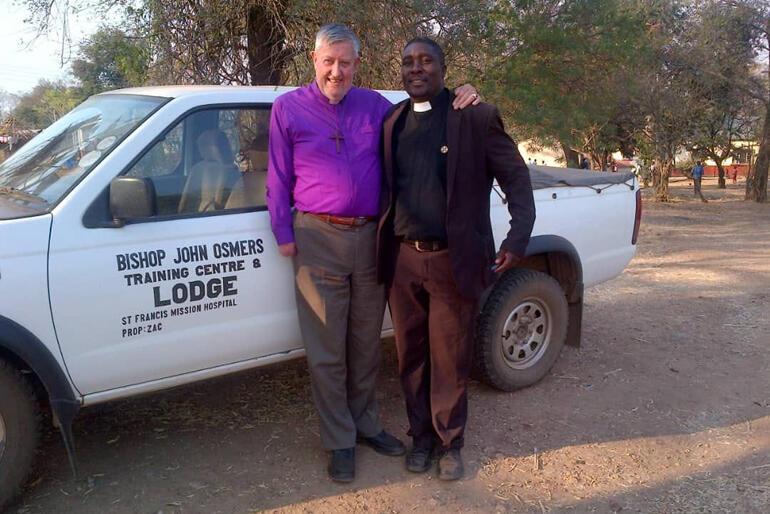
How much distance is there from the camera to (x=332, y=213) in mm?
3240

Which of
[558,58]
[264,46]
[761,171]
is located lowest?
[761,171]

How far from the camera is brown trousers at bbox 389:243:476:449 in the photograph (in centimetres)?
331

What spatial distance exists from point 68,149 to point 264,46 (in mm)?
5484

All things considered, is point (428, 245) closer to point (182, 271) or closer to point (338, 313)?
point (338, 313)

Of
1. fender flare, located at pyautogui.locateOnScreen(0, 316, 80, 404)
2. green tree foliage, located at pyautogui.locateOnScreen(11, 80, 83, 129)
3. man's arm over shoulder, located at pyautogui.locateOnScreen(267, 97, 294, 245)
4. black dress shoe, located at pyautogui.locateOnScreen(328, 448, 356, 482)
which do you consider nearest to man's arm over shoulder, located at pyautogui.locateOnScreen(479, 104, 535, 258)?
man's arm over shoulder, located at pyautogui.locateOnScreen(267, 97, 294, 245)

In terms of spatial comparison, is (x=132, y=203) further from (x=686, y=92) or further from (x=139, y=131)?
(x=686, y=92)

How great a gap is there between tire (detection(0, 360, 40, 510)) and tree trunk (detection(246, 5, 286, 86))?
19.5 ft

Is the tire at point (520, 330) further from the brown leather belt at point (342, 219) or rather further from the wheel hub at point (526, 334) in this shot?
the brown leather belt at point (342, 219)

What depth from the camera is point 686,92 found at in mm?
19094

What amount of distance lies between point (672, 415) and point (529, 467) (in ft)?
3.84

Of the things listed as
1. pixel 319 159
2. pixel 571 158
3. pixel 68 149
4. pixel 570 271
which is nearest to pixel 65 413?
pixel 68 149

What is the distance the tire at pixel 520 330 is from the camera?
4246 mm

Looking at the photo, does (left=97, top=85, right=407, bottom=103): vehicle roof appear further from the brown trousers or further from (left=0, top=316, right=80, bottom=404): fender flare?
(left=0, top=316, right=80, bottom=404): fender flare

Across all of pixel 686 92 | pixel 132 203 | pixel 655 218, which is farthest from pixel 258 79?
pixel 686 92
